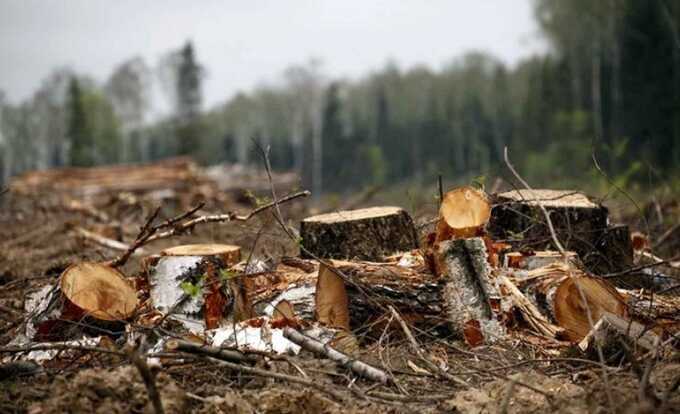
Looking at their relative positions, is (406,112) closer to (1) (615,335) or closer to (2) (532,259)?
(2) (532,259)

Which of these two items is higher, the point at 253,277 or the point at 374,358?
the point at 253,277

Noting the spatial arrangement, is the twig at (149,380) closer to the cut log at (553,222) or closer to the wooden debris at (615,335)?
the wooden debris at (615,335)

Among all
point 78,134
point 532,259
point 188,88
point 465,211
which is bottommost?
point 532,259

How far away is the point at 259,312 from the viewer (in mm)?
4137

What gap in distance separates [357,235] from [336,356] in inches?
55.6

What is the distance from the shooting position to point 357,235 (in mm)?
4633

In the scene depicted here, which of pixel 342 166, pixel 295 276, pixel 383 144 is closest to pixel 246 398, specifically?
pixel 295 276

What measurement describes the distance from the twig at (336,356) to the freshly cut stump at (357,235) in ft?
3.88

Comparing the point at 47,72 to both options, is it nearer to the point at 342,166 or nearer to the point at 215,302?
the point at 342,166

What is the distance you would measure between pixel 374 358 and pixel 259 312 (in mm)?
921

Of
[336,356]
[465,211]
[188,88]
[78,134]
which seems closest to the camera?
[336,356]

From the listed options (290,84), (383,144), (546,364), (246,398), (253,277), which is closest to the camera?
(246,398)

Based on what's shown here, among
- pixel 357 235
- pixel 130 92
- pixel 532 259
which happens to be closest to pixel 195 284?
pixel 357 235

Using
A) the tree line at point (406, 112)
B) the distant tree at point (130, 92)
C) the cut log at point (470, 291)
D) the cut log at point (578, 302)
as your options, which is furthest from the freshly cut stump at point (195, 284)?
the distant tree at point (130, 92)
